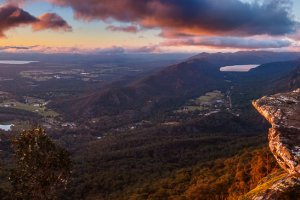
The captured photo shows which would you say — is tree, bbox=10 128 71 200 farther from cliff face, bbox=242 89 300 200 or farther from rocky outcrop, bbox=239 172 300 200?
rocky outcrop, bbox=239 172 300 200

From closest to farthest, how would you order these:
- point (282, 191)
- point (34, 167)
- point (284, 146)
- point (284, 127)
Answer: point (282, 191) → point (284, 146) → point (284, 127) → point (34, 167)

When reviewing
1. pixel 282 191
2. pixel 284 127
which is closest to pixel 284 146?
pixel 284 127

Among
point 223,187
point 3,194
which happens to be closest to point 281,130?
point 3,194

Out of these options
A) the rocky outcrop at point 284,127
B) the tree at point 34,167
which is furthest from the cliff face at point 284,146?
the tree at point 34,167

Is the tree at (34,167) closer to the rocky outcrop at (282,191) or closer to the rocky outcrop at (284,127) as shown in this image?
the rocky outcrop at (284,127)

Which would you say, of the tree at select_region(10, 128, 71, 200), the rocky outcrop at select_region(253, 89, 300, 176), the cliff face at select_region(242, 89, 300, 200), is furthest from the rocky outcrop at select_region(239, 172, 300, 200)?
the tree at select_region(10, 128, 71, 200)

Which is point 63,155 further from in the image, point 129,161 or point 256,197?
point 129,161

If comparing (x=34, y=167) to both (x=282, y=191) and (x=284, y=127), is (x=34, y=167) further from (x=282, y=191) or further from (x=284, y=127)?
(x=282, y=191)
